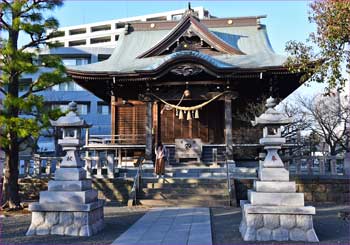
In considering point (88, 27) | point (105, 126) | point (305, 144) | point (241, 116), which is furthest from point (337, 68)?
point (88, 27)

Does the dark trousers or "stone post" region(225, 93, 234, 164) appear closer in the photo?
the dark trousers

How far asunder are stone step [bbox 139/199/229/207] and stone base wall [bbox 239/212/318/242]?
4629 millimetres

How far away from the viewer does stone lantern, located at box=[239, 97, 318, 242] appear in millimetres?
6859

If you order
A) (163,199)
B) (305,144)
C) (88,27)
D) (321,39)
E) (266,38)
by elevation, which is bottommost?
(163,199)

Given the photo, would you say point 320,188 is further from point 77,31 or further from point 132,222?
point 77,31

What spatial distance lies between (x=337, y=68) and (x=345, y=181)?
22.6 feet

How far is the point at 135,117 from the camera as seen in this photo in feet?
61.4

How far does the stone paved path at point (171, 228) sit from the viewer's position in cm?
684

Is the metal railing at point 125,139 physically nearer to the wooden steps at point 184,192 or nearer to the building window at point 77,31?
the wooden steps at point 184,192

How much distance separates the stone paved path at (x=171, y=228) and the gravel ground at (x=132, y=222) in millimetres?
222

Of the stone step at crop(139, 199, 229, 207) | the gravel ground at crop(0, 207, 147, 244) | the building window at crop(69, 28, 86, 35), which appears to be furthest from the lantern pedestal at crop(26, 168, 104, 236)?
the building window at crop(69, 28, 86, 35)

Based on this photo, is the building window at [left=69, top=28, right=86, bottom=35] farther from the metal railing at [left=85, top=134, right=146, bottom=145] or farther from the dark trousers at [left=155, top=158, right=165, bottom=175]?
the dark trousers at [left=155, top=158, right=165, bottom=175]

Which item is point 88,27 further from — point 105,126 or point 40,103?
point 40,103

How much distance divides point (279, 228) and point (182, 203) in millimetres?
5238
